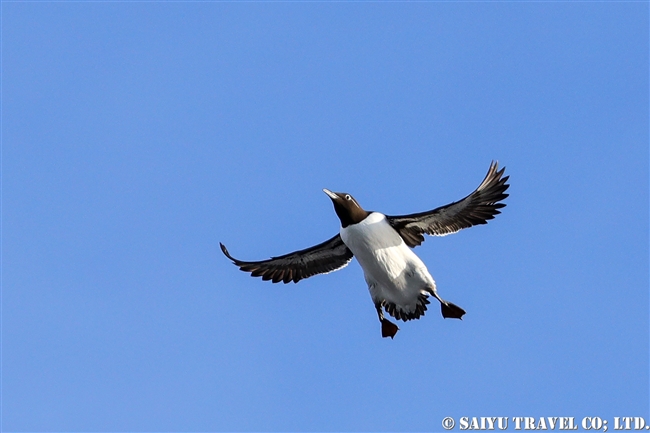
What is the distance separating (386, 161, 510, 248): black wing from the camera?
21.3 meters

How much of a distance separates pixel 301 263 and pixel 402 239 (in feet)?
8.40

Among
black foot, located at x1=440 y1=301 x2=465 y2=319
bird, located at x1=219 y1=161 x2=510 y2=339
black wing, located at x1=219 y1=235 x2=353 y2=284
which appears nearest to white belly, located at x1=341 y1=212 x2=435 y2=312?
bird, located at x1=219 y1=161 x2=510 y2=339

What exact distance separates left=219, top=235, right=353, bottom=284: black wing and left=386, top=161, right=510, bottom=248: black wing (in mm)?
1650

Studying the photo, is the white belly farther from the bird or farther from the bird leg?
the bird leg

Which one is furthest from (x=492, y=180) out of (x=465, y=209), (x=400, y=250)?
(x=400, y=250)

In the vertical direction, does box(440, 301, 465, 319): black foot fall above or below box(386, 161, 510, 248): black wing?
below

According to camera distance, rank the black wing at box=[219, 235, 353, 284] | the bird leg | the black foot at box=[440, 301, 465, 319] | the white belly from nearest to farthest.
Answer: the white belly → the black foot at box=[440, 301, 465, 319] → the bird leg → the black wing at box=[219, 235, 353, 284]

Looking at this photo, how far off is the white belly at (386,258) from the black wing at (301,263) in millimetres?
1422

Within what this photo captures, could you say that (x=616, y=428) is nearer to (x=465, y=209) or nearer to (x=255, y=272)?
(x=465, y=209)

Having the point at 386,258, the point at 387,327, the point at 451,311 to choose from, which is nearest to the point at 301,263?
the point at 387,327

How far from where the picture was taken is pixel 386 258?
20.8m

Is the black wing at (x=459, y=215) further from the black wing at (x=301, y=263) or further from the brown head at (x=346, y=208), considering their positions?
the black wing at (x=301, y=263)

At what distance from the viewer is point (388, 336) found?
22.1m

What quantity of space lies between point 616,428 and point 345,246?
6.48 m
